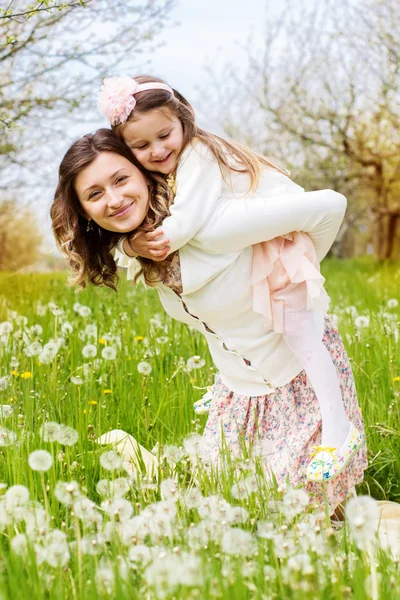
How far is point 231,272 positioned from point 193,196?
321 millimetres

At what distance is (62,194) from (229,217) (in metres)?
0.70

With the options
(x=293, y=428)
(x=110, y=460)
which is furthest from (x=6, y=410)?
(x=293, y=428)

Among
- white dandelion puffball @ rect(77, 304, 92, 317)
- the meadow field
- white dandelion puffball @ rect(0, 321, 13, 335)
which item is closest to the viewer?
the meadow field

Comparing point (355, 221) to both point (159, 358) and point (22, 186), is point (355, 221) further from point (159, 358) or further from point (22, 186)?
point (159, 358)

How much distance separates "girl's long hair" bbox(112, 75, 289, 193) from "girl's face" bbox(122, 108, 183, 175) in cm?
3

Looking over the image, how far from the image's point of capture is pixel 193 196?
103 inches

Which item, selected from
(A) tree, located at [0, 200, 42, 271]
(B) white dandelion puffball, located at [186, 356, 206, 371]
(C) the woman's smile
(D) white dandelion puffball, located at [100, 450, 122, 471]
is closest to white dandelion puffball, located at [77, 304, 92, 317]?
(B) white dandelion puffball, located at [186, 356, 206, 371]

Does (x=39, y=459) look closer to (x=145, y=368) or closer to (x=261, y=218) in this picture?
(x=261, y=218)

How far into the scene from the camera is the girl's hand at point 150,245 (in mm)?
2610

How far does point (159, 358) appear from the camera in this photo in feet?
13.0

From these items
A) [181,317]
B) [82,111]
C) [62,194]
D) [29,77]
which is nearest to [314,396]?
[181,317]

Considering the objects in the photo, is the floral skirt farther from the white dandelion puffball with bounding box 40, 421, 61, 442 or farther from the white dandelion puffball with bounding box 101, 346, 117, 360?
the white dandelion puffball with bounding box 101, 346, 117, 360

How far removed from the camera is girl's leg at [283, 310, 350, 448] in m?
2.71

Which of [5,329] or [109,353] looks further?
[5,329]
